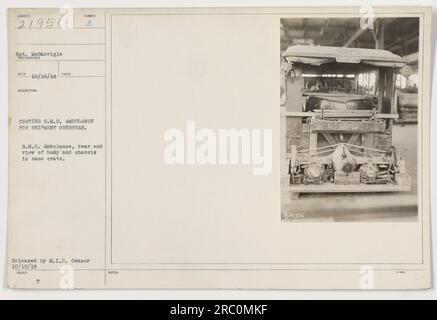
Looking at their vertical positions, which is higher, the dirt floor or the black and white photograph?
the black and white photograph

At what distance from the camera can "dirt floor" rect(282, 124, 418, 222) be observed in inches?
31.9

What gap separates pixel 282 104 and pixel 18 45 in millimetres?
474

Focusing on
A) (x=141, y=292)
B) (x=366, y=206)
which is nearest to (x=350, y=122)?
(x=366, y=206)

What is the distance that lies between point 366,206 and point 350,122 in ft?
0.49

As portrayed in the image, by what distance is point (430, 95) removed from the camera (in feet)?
2.64

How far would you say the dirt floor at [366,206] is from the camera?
810 mm

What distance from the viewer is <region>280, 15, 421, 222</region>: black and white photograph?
804mm

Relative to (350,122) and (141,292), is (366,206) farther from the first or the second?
(141,292)

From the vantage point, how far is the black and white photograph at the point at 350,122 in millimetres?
804

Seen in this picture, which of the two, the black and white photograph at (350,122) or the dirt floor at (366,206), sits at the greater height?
the black and white photograph at (350,122)
